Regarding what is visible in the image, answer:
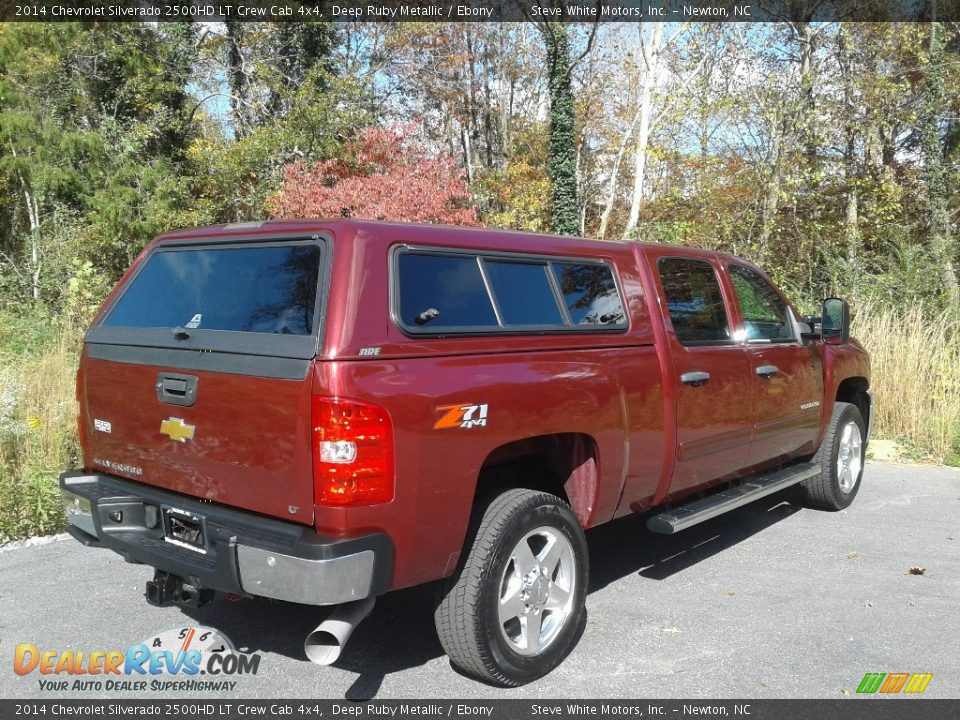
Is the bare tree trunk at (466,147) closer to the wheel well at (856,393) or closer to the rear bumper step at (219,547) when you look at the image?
the wheel well at (856,393)

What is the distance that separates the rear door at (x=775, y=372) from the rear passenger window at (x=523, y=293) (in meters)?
1.76

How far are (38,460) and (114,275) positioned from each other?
1371 cm

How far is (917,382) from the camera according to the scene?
355 inches

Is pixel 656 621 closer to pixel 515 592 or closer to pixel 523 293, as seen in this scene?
pixel 515 592

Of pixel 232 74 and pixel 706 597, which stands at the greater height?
pixel 232 74

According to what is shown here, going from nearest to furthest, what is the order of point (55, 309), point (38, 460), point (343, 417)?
point (343, 417) < point (38, 460) < point (55, 309)

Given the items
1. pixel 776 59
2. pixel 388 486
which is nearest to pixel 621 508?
pixel 388 486

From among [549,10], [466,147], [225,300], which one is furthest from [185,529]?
[466,147]

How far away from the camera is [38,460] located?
588cm

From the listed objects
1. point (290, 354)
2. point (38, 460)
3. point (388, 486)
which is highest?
point (290, 354)

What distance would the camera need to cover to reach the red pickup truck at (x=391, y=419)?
2932 millimetres

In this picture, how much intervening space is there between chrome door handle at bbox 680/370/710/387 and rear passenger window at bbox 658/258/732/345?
188 millimetres

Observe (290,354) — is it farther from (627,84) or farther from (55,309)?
(627,84)

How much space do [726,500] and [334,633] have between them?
8.78 feet
